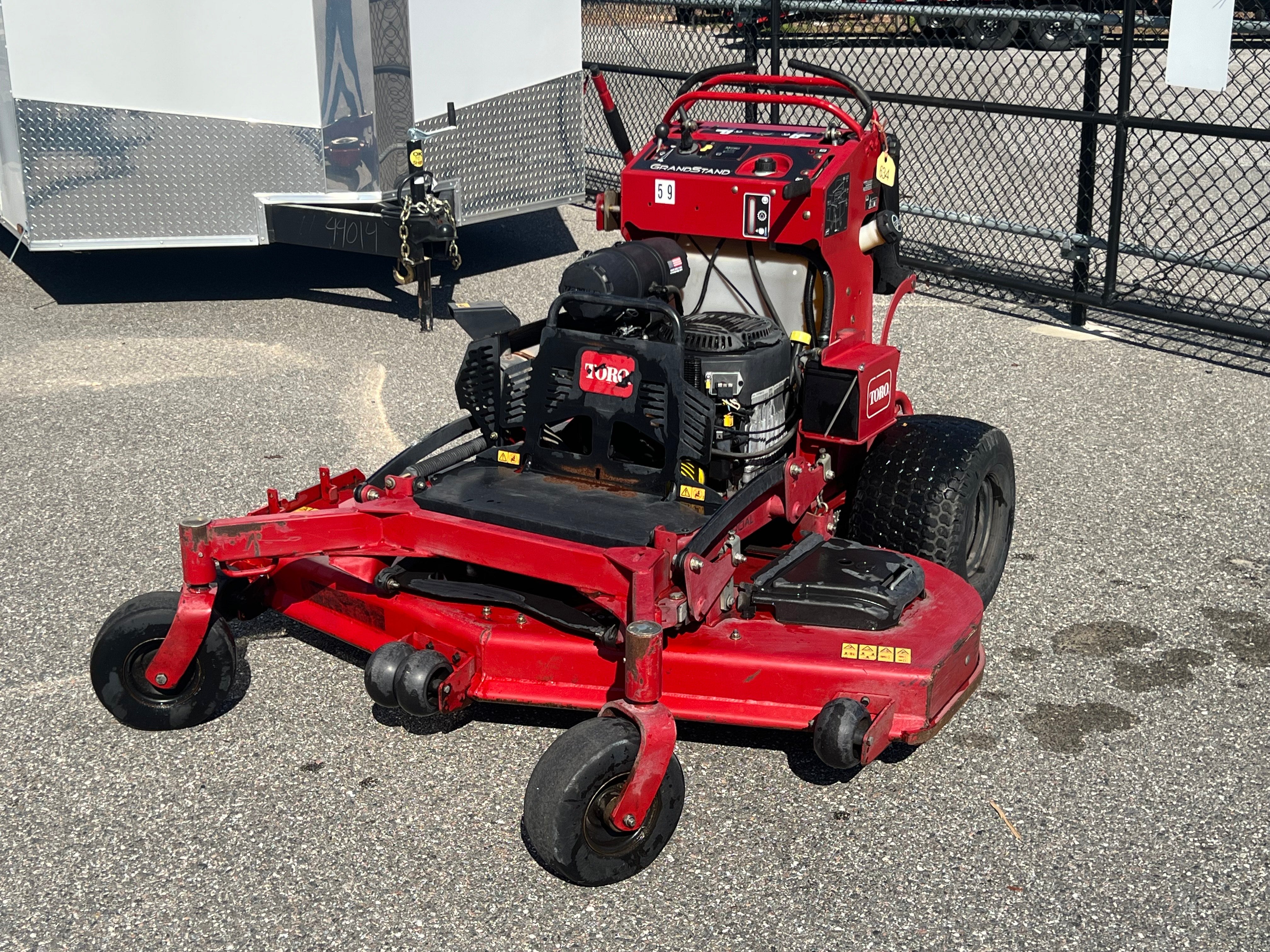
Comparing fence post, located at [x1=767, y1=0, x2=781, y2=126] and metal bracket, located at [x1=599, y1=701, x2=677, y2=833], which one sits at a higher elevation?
fence post, located at [x1=767, y1=0, x2=781, y2=126]

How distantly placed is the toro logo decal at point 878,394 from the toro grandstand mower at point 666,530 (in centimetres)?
1

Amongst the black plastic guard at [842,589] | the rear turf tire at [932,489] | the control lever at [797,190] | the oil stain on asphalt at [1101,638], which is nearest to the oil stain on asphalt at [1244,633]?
the oil stain on asphalt at [1101,638]

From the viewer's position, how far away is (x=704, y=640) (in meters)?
3.97

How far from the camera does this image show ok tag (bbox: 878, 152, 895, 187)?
4.96 m

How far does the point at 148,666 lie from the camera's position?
416cm

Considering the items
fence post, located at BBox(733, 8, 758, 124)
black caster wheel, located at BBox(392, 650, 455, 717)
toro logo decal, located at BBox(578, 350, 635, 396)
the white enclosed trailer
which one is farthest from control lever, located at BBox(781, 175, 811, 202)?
fence post, located at BBox(733, 8, 758, 124)

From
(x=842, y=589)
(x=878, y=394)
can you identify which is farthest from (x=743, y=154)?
(x=842, y=589)

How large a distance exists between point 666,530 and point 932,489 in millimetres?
1062

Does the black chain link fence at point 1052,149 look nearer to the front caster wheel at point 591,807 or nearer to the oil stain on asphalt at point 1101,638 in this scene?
the oil stain on asphalt at point 1101,638

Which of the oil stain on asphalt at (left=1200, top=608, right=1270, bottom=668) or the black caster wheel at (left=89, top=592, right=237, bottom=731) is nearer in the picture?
the black caster wheel at (left=89, top=592, right=237, bottom=731)

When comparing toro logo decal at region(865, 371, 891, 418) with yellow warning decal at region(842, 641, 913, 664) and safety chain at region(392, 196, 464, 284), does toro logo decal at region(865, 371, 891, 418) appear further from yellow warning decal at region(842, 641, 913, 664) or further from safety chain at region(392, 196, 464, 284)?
safety chain at region(392, 196, 464, 284)

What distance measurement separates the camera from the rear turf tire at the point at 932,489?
15.2 feet

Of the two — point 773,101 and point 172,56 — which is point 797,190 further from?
point 172,56

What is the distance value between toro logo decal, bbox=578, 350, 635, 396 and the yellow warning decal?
1.01 m
